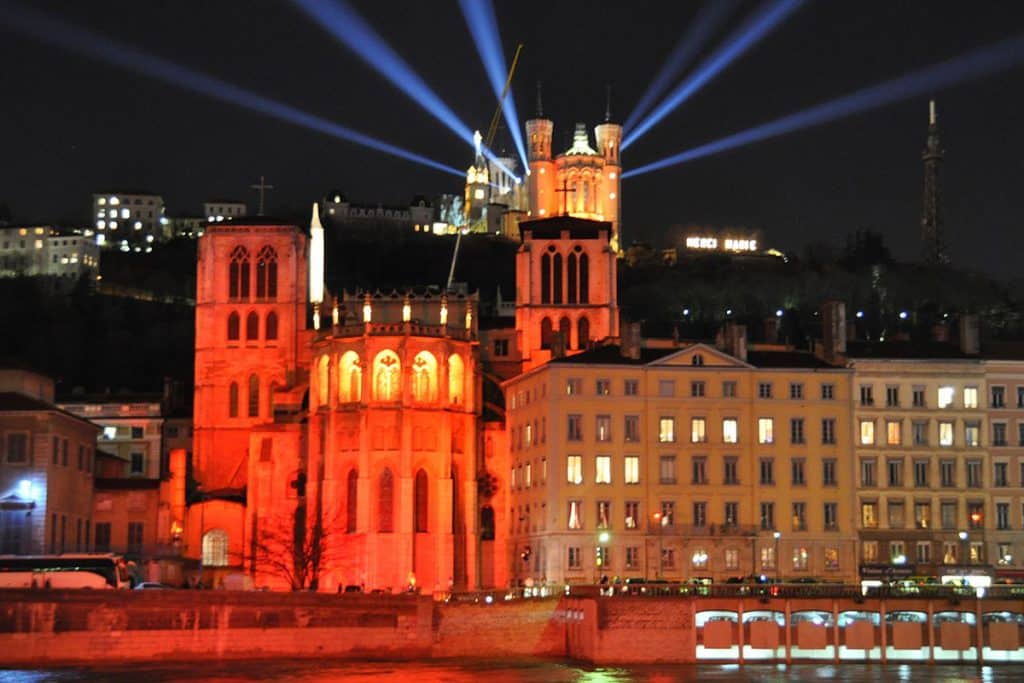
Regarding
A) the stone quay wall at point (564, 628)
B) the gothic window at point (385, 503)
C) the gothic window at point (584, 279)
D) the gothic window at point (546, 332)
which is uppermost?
the gothic window at point (584, 279)

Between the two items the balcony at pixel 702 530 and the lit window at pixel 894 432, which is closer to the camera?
the balcony at pixel 702 530

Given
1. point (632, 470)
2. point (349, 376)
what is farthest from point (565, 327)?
point (632, 470)

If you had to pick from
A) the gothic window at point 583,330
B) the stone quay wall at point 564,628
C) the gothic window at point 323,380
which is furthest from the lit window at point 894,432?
the gothic window at point 323,380

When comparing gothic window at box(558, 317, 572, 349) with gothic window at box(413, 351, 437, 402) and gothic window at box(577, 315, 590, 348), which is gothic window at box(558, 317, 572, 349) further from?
gothic window at box(413, 351, 437, 402)

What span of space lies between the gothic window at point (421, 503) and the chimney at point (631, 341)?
16.0 metres

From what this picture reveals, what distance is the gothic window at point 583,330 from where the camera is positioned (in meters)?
120

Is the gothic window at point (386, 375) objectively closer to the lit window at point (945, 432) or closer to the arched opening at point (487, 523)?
the arched opening at point (487, 523)

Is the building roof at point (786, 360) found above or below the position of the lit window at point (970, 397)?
above

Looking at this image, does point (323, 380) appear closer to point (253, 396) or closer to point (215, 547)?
point (215, 547)

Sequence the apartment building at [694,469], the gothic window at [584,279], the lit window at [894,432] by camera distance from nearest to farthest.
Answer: the apartment building at [694,469] < the lit window at [894,432] < the gothic window at [584,279]

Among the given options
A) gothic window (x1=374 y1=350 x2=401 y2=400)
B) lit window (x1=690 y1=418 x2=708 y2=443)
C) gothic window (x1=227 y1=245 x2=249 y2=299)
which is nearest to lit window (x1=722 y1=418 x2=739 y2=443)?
lit window (x1=690 y1=418 x2=708 y2=443)

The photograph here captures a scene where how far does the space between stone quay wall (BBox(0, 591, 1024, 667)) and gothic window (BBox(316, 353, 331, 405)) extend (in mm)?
25216

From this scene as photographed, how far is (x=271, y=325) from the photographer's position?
123 m

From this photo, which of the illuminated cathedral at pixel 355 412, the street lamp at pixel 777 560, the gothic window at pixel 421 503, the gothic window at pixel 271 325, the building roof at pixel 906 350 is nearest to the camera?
the street lamp at pixel 777 560
